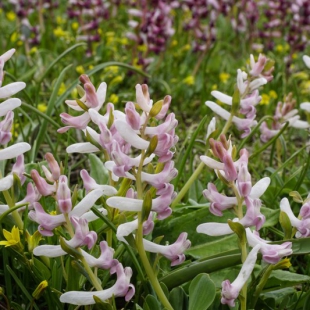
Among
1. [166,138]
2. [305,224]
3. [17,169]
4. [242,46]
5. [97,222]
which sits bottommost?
[242,46]

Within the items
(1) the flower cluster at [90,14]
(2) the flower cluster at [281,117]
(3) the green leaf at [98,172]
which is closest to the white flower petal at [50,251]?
(3) the green leaf at [98,172]

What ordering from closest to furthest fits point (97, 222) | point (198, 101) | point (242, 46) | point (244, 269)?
point (244, 269) < point (97, 222) < point (198, 101) < point (242, 46)

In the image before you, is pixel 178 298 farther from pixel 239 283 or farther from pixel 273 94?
pixel 273 94

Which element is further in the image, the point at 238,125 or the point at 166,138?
the point at 238,125

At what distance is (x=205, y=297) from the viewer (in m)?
1.80

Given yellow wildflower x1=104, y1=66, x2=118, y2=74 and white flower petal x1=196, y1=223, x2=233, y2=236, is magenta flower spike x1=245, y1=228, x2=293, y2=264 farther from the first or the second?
yellow wildflower x1=104, y1=66, x2=118, y2=74

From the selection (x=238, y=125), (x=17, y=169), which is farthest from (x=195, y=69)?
(x=17, y=169)

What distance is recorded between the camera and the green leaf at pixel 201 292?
1.79m

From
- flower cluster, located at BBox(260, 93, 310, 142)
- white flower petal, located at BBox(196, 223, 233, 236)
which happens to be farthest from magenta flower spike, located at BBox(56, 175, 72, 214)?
flower cluster, located at BBox(260, 93, 310, 142)

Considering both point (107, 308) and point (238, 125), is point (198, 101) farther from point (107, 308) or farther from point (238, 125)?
point (107, 308)

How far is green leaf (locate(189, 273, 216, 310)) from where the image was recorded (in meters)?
1.79

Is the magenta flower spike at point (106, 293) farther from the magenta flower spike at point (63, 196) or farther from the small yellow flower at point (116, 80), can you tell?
the small yellow flower at point (116, 80)

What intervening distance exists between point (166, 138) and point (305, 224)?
0.48 metres

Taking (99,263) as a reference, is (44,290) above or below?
below
